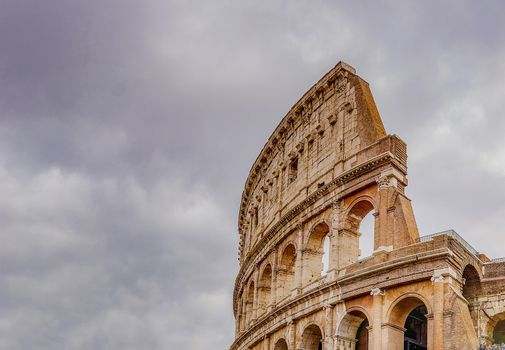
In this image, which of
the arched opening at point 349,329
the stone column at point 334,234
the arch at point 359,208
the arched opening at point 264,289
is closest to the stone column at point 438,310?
the arched opening at point 349,329

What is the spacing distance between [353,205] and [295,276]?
13.2 ft

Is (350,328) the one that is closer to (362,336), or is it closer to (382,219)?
(362,336)

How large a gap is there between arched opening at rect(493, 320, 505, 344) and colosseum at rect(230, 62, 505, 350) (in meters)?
0.04

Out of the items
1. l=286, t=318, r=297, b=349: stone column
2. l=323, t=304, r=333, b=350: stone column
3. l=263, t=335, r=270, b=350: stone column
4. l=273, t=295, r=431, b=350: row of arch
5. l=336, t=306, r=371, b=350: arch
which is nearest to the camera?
l=273, t=295, r=431, b=350: row of arch

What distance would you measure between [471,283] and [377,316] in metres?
3.87

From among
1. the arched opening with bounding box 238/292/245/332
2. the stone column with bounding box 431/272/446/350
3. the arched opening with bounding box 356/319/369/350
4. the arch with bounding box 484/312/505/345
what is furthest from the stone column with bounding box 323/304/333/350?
the arched opening with bounding box 238/292/245/332

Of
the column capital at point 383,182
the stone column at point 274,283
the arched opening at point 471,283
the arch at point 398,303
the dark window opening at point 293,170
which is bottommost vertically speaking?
the arch at point 398,303

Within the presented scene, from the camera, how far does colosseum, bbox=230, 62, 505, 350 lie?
21.2 m

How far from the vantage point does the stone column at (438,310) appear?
1983cm

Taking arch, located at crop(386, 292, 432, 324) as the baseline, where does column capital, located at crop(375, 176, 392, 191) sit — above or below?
above

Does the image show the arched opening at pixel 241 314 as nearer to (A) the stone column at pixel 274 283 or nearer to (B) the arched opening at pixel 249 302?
(B) the arched opening at pixel 249 302

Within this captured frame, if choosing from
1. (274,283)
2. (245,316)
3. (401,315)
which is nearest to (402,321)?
(401,315)

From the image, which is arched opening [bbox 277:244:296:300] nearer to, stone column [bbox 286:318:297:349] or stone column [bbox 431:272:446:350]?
stone column [bbox 286:318:297:349]

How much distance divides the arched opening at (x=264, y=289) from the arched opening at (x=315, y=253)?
14.3ft
